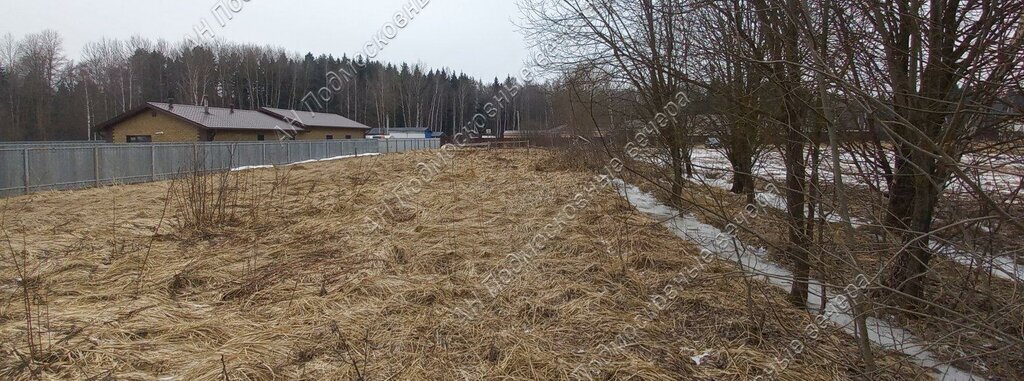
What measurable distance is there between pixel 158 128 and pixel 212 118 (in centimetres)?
275

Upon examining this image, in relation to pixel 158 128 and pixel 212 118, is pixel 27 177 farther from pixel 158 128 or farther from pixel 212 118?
pixel 212 118

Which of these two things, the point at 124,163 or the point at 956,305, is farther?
the point at 124,163

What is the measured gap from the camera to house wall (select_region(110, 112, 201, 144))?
2748 cm

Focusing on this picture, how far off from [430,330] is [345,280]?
4.25 ft

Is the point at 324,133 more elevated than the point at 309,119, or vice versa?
the point at 309,119

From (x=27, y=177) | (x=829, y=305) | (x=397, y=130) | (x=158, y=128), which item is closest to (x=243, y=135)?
(x=158, y=128)

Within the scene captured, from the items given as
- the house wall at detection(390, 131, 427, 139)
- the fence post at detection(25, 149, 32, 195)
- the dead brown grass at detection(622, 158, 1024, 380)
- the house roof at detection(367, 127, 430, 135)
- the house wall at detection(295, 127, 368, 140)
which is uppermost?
the house roof at detection(367, 127, 430, 135)

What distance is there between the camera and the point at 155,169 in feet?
52.0

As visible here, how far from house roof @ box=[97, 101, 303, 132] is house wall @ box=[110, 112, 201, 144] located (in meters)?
0.34

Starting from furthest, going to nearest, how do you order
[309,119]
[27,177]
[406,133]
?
[406,133], [309,119], [27,177]

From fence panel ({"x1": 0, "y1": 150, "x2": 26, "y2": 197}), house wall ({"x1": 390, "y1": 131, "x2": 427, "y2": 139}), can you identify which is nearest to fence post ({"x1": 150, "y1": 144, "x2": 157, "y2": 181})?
fence panel ({"x1": 0, "y1": 150, "x2": 26, "y2": 197})

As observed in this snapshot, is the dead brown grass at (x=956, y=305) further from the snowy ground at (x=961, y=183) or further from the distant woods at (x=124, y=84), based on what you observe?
the distant woods at (x=124, y=84)

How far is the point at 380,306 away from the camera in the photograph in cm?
340

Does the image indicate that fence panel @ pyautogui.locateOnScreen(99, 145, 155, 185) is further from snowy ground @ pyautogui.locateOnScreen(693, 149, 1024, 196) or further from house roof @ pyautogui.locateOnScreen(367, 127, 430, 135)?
house roof @ pyautogui.locateOnScreen(367, 127, 430, 135)
